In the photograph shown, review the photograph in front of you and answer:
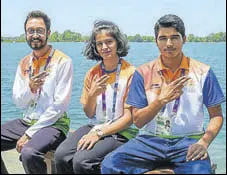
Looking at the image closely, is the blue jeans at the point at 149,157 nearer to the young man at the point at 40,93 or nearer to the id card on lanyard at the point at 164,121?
the id card on lanyard at the point at 164,121

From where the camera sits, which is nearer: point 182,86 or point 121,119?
point 182,86

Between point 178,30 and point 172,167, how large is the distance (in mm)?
865

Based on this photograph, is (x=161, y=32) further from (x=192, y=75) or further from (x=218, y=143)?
(x=218, y=143)

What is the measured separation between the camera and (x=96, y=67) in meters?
3.16

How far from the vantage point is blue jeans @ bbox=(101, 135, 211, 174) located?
255 cm

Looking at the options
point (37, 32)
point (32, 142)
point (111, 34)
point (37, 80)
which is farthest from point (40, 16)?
point (32, 142)

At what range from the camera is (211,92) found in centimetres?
262

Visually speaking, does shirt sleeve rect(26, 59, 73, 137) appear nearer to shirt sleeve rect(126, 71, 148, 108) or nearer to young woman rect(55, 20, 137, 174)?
young woman rect(55, 20, 137, 174)

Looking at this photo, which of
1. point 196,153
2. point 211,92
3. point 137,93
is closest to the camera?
point 196,153

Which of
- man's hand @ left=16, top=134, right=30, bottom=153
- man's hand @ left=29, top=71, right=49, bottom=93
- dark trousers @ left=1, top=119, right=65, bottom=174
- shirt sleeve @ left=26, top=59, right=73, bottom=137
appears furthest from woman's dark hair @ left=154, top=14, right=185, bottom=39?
man's hand @ left=16, top=134, right=30, bottom=153

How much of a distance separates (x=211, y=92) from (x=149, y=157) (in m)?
0.55

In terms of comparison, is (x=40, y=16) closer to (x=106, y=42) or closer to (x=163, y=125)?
(x=106, y=42)

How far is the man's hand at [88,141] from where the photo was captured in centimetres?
280

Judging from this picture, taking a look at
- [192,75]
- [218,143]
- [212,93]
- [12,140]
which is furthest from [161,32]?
[218,143]
